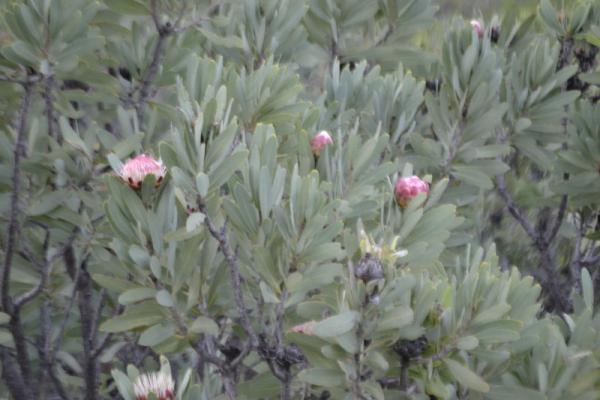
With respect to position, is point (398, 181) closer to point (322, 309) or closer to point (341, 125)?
point (322, 309)

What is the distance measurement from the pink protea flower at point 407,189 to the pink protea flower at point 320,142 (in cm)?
20

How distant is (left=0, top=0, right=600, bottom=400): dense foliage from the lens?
1.58 metres

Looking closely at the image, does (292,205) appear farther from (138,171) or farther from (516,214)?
(516,214)

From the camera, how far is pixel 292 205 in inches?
60.7

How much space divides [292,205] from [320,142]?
38cm

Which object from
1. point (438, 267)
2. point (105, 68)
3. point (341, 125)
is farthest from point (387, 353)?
point (105, 68)

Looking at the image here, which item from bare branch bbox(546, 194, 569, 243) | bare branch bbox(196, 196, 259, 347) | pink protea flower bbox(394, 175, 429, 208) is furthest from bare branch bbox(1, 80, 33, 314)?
bare branch bbox(546, 194, 569, 243)

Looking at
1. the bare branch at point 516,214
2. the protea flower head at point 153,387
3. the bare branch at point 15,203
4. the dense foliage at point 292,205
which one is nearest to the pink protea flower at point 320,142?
the dense foliage at point 292,205

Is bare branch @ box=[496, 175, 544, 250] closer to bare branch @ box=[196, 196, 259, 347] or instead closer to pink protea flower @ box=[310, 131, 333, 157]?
pink protea flower @ box=[310, 131, 333, 157]

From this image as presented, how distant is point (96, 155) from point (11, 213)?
0.29 metres

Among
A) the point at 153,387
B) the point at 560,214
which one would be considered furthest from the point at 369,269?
the point at 560,214

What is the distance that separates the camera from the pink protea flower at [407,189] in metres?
1.75

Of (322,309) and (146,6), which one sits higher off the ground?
(146,6)

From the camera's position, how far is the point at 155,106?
8.36 ft
